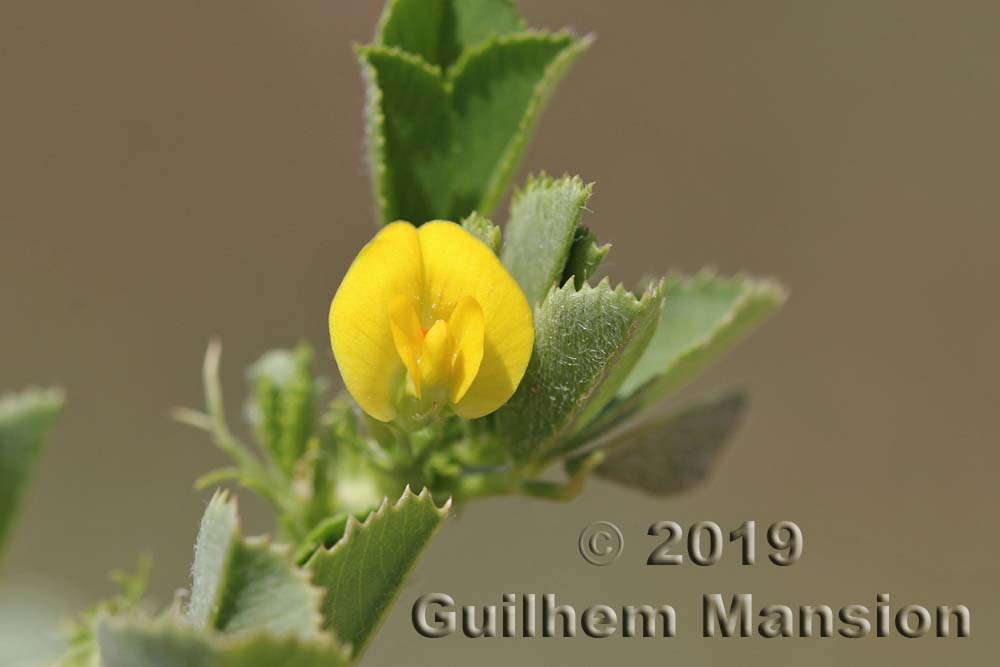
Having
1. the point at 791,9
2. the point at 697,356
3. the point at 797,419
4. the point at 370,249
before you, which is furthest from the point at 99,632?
the point at 791,9

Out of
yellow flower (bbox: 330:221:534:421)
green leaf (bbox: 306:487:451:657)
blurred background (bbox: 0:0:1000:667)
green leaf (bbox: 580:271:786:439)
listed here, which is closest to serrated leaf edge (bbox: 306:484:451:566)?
green leaf (bbox: 306:487:451:657)

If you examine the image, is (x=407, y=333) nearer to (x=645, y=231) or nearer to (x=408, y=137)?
(x=408, y=137)

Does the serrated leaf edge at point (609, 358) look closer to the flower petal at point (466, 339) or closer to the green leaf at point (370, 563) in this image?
the flower petal at point (466, 339)

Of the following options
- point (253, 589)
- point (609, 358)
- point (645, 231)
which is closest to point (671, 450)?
point (609, 358)

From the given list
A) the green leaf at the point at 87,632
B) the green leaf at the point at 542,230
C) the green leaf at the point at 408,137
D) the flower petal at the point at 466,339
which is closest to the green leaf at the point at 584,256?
the green leaf at the point at 542,230

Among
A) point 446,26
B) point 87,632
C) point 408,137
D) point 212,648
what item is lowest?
point 212,648

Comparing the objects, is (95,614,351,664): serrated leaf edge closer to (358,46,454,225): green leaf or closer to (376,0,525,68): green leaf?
(358,46,454,225): green leaf
